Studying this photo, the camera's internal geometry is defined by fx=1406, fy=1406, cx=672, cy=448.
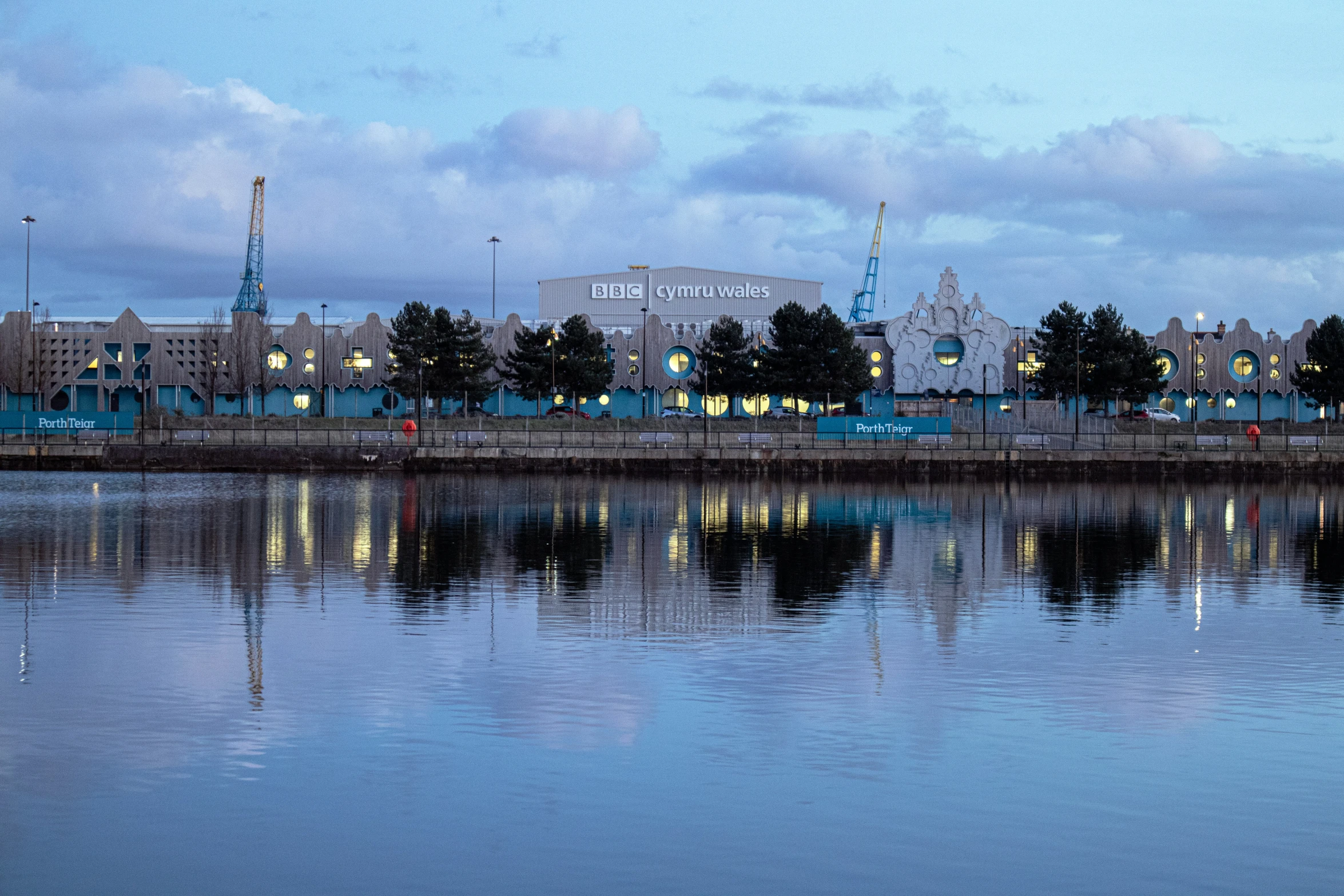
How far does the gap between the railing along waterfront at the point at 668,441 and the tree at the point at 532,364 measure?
2137 cm

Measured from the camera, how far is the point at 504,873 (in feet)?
33.2

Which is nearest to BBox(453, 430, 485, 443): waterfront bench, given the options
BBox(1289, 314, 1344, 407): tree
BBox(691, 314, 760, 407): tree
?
BBox(691, 314, 760, 407): tree

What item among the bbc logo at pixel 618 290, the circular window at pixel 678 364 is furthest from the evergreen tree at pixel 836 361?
the bbc logo at pixel 618 290

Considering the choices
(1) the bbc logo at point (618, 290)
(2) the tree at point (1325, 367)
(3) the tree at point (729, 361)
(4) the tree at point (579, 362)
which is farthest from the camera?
(1) the bbc logo at point (618, 290)

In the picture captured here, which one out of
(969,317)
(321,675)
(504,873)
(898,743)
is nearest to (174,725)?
(321,675)

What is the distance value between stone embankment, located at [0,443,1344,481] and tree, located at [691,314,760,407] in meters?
29.4

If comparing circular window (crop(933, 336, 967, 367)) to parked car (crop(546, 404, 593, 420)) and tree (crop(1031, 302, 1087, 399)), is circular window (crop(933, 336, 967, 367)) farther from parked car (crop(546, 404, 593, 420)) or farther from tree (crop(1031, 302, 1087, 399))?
parked car (crop(546, 404, 593, 420))

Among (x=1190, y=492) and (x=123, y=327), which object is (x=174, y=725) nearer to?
(x=1190, y=492)

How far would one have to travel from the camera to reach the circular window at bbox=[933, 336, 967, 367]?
11531 centimetres

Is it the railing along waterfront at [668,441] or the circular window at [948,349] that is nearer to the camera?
the railing along waterfront at [668,441]

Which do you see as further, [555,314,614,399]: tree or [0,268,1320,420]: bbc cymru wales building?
[0,268,1320,420]: bbc cymru wales building

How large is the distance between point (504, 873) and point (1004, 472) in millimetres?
67549

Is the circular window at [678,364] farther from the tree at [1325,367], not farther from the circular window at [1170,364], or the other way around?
the tree at [1325,367]

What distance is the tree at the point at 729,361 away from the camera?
348ft
